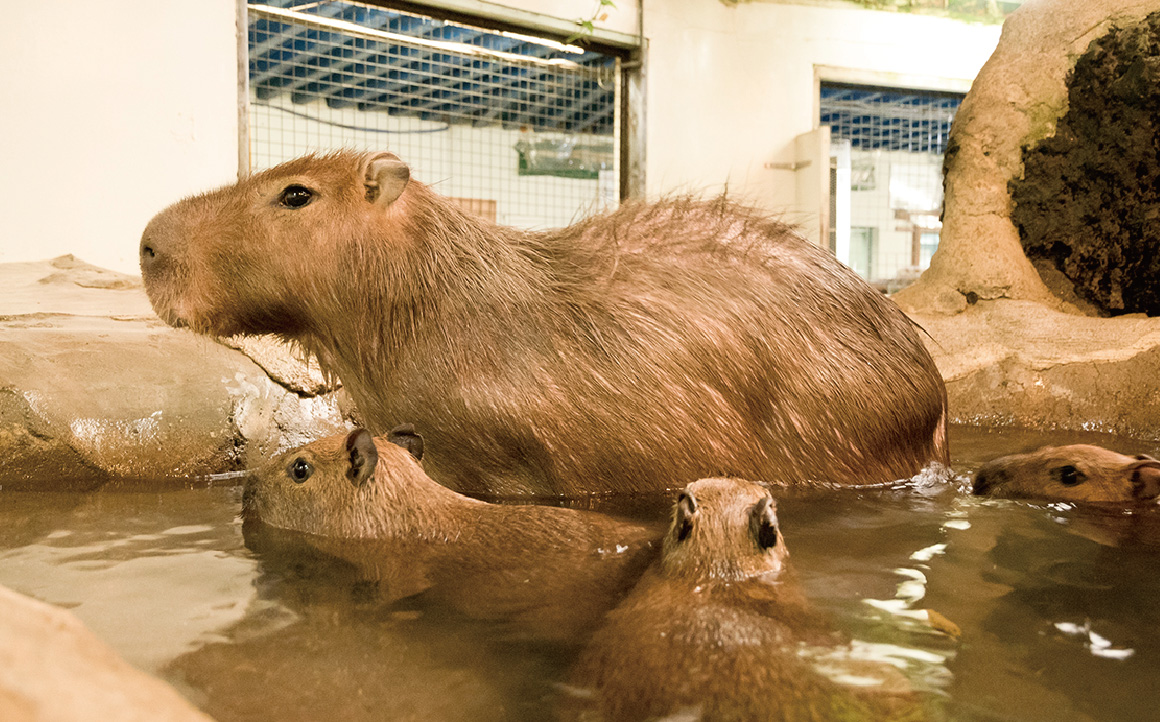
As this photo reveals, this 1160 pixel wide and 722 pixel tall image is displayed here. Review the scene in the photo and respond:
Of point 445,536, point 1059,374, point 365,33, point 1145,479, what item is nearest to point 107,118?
point 365,33

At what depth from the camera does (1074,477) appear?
3.26m

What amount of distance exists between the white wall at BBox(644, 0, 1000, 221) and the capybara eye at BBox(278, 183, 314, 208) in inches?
226

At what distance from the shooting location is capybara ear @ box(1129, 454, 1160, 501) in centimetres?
310

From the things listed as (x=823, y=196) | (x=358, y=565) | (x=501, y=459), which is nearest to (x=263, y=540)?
(x=358, y=565)

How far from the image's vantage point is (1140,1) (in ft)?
18.9

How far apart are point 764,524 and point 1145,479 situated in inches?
67.4

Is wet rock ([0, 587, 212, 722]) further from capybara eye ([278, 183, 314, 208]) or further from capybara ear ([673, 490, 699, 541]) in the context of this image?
capybara eye ([278, 183, 314, 208])

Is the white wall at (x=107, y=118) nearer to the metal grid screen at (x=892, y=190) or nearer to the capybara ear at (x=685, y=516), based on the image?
the capybara ear at (x=685, y=516)

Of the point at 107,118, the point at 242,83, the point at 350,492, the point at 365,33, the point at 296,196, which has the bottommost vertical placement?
the point at 350,492

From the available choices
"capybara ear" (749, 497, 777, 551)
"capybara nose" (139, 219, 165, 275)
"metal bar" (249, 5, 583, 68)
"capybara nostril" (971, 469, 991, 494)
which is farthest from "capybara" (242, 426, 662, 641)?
"metal bar" (249, 5, 583, 68)

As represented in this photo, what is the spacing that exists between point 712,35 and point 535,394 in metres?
6.91

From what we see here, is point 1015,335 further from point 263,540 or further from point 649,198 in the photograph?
point 263,540

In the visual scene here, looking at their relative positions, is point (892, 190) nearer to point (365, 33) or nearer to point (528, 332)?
point (365, 33)

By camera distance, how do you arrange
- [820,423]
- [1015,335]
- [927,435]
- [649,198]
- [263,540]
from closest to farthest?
[263,540] → [820,423] → [927,435] → [649,198] → [1015,335]
